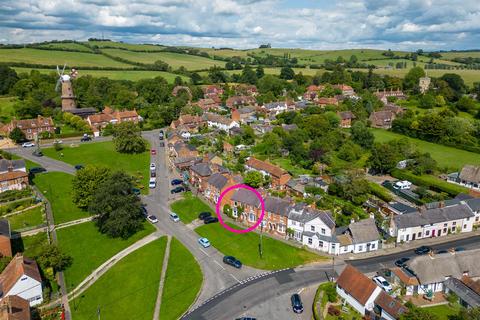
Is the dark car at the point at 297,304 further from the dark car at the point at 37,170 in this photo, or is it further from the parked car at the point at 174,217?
the dark car at the point at 37,170

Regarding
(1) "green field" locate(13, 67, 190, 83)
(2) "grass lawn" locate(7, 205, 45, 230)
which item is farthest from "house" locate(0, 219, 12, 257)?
(1) "green field" locate(13, 67, 190, 83)

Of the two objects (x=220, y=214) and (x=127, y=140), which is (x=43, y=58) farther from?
(x=220, y=214)

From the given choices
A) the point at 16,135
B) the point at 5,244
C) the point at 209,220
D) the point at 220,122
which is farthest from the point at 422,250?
the point at 16,135

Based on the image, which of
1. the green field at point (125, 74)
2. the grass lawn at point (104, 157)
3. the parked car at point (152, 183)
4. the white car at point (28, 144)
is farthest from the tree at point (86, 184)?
the green field at point (125, 74)

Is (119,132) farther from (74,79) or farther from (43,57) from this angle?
(43,57)

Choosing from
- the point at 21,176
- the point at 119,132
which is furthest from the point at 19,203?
the point at 119,132

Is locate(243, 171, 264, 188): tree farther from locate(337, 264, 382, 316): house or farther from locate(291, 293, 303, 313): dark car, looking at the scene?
locate(291, 293, 303, 313): dark car
